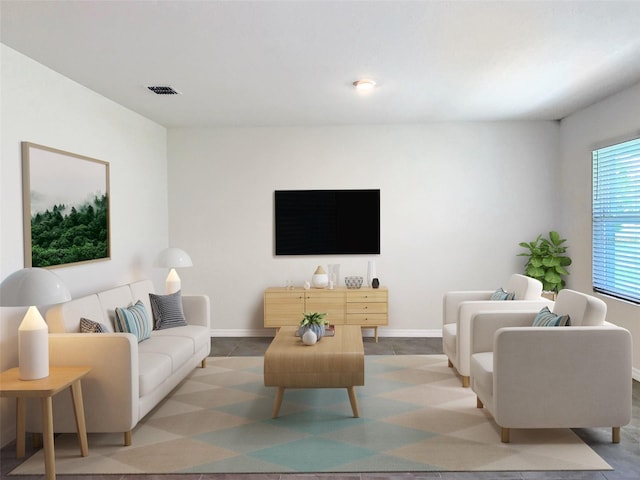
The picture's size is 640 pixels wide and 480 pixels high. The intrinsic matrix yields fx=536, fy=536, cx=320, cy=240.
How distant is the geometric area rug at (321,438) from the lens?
3246mm

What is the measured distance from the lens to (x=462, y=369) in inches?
184

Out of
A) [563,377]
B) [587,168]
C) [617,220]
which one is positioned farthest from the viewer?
[587,168]

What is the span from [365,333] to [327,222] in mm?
1519

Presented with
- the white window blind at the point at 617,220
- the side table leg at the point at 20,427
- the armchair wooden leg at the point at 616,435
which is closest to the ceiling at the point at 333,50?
the white window blind at the point at 617,220

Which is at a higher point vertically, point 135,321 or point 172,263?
point 172,263

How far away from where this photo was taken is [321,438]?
11.9 feet

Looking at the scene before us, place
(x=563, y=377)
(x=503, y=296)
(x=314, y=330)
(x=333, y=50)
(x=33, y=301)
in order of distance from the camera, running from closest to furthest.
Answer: (x=33, y=301) < (x=563, y=377) < (x=333, y=50) < (x=314, y=330) < (x=503, y=296)

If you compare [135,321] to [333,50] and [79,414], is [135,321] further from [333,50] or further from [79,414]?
[333,50]

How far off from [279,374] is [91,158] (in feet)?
8.79

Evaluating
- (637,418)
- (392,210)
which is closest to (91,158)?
→ (392,210)

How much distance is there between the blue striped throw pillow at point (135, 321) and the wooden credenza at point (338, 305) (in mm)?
2065

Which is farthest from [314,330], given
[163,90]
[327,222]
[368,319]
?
[327,222]

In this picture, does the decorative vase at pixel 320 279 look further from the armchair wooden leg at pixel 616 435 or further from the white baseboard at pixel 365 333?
the armchair wooden leg at pixel 616 435

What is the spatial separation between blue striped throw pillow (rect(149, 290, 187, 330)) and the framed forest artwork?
66 centimetres
